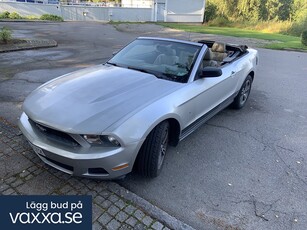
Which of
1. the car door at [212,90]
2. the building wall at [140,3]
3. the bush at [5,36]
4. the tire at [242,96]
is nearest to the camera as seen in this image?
the car door at [212,90]

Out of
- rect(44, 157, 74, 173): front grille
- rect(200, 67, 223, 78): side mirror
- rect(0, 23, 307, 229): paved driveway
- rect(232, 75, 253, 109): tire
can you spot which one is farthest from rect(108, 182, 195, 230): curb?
rect(232, 75, 253, 109): tire

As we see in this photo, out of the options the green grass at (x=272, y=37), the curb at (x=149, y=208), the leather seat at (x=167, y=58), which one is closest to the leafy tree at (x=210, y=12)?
the green grass at (x=272, y=37)

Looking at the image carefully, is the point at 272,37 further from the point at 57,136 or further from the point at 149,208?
the point at 57,136

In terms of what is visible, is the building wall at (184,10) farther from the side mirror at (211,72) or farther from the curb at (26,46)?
the side mirror at (211,72)

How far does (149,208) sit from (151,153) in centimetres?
54

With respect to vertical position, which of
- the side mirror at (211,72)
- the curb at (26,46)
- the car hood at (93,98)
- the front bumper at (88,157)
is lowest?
the curb at (26,46)

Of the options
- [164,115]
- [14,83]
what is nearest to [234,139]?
[164,115]

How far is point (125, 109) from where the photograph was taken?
8.20ft

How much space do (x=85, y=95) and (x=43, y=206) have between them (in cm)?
120

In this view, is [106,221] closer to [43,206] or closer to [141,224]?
[141,224]

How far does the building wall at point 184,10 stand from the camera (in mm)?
34053

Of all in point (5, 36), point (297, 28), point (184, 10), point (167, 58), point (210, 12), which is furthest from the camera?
point (210, 12)

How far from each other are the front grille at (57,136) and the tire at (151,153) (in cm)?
68

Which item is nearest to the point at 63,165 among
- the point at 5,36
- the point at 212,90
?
the point at 212,90
